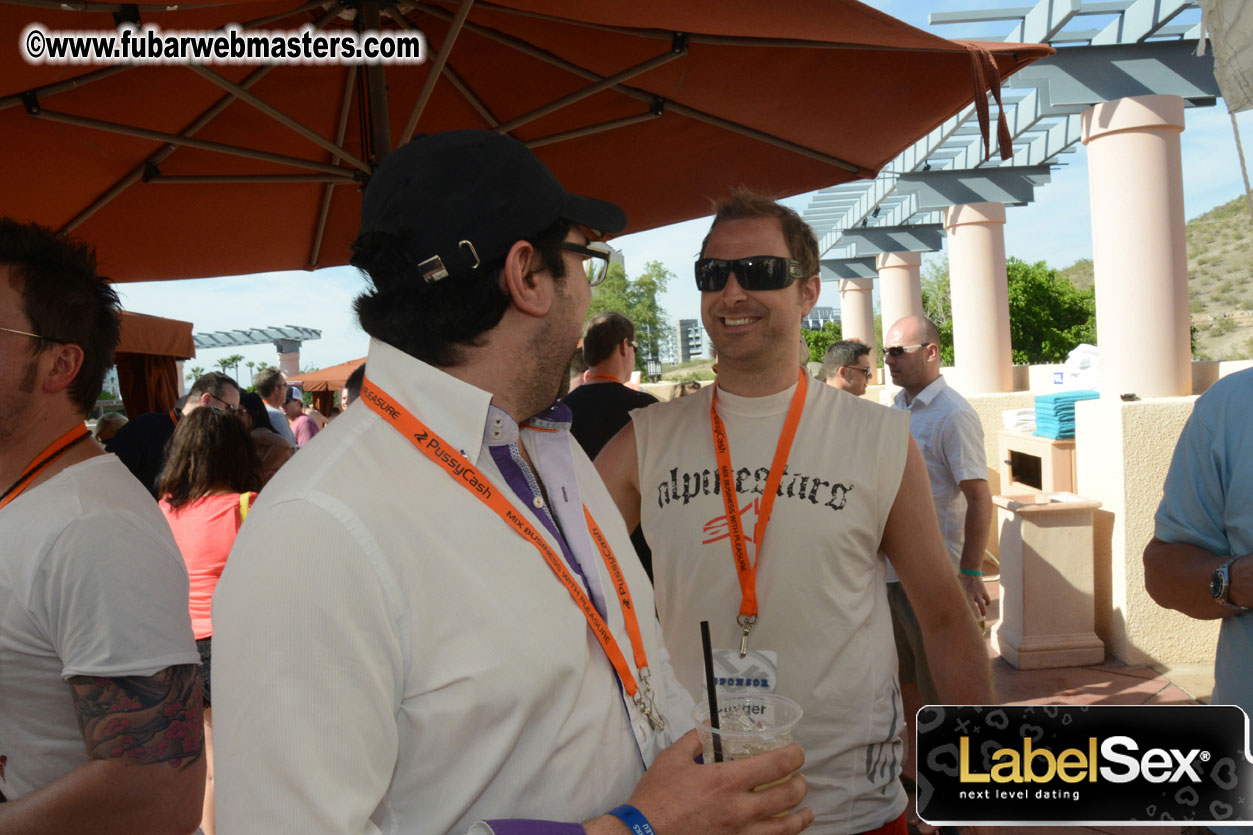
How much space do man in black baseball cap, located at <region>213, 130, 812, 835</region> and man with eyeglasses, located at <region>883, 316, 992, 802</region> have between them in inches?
130

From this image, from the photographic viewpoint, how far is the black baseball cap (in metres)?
1.26

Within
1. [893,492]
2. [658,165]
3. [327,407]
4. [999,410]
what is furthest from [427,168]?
[327,407]

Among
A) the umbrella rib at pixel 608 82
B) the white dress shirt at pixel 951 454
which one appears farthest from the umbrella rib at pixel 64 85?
the white dress shirt at pixel 951 454

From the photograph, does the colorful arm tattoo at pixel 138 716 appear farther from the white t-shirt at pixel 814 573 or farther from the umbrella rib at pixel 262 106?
the umbrella rib at pixel 262 106

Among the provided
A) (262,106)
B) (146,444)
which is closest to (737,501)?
(262,106)

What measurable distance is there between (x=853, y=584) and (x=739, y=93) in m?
2.06

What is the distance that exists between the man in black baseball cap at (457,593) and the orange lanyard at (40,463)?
92 centimetres

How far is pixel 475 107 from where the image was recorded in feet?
12.1

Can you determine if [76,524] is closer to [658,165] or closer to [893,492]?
[893,492]

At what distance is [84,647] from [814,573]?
1.52 metres

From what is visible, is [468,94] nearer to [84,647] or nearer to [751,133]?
[751,133]

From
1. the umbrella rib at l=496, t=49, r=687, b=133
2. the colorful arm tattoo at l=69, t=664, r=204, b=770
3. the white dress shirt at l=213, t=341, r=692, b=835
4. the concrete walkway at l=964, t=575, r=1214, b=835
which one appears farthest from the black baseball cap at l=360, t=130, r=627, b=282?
the concrete walkway at l=964, t=575, r=1214, b=835

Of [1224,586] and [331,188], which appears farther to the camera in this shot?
[331,188]

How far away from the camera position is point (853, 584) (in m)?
2.05
